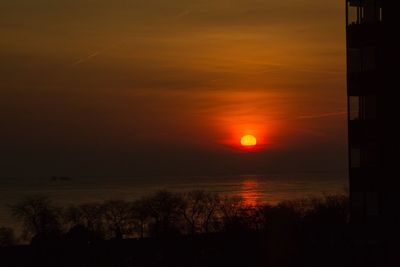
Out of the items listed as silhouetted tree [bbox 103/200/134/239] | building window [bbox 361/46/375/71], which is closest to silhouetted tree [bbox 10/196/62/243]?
silhouetted tree [bbox 103/200/134/239]

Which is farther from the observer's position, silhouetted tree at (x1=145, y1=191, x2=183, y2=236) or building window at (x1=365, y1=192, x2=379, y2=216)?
silhouetted tree at (x1=145, y1=191, x2=183, y2=236)

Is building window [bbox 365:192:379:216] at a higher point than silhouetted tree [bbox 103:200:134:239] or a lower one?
higher

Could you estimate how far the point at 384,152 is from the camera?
25172 mm

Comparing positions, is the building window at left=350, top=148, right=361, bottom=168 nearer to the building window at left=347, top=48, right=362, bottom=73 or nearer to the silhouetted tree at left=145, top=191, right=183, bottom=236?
the building window at left=347, top=48, right=362, bottom=73

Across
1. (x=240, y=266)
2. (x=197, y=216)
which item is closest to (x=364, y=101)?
(x=240, y=266)

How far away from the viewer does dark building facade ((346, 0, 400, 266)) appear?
24859mm

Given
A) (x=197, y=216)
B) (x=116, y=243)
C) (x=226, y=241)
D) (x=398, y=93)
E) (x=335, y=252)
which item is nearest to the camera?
(x=398, y=93)

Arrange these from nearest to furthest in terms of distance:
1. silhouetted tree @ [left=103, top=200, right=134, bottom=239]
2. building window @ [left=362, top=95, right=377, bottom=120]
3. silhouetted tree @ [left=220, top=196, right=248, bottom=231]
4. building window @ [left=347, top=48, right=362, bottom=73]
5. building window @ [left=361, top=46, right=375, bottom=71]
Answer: building window @ [left=361, top=46, right=375, bottom=71] < building window @ [left=362, top=95, right=377, bottom=120] < building window @ [left=347, top=48, right=362, bottom=73] < silhouetted tree @ [left=220, top=196, right=248, bottom=231] < silhouetted tree @ [left=103, top=200, right=134, bottom=239]

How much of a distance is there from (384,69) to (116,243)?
22640mm

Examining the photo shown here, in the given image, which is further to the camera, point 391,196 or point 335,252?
point 335,252

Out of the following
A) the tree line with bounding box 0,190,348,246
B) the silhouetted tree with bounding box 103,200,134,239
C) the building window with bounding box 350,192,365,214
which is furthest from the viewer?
the silhouetted tree with bounding box 103,200,134,239

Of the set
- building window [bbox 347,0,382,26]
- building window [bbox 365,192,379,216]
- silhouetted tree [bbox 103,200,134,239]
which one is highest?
building window [bbox 347,0,382,26]

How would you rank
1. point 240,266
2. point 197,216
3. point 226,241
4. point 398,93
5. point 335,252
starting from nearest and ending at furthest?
point 398,93, point 335,252, point 240,266, point 226,241, point 197,216

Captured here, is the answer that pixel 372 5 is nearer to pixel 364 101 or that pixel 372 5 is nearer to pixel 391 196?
pixel 364 101
